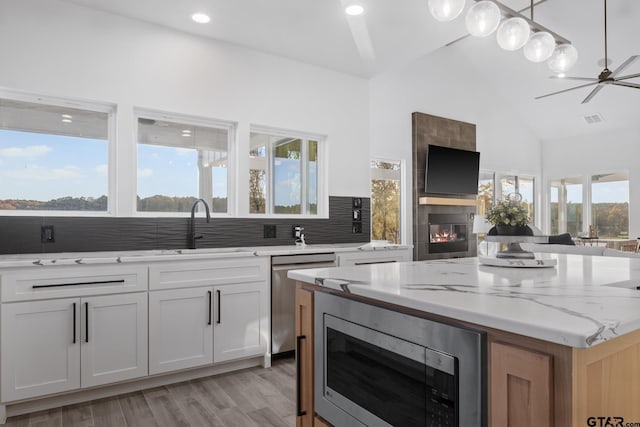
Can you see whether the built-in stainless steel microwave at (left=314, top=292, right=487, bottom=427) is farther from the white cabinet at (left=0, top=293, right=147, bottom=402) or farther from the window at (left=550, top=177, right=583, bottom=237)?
the window at (left=550, top=177, right=583, bottom=237)

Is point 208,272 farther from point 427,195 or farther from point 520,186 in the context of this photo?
point 520,186

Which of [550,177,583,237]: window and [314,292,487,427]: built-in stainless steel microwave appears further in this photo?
[550,177,583,237]: window

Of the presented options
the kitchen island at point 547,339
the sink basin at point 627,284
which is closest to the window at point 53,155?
the kitchen island at point 547,339

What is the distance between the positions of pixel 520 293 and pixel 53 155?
3269 millimetres

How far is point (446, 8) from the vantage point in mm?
1851

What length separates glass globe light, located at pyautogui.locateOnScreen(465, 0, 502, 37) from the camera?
1936 mm

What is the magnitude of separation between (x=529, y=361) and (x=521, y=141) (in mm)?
7961

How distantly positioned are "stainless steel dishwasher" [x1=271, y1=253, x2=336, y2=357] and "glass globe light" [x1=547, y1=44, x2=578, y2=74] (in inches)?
87.2

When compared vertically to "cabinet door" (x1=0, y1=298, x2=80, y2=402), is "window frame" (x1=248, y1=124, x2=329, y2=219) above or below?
above

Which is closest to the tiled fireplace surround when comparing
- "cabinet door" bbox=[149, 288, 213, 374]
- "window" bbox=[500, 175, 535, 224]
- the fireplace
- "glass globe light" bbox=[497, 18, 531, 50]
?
the fireplace

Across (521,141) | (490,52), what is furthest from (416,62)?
(521,141)

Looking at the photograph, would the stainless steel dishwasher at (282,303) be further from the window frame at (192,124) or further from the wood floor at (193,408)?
the window frame at (192,124)

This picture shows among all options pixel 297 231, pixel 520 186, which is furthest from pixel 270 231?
pixel 520 186

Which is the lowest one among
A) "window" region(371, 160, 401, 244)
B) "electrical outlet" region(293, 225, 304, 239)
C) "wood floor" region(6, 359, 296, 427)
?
"wood floor" region(6, 359, 296, 427)
